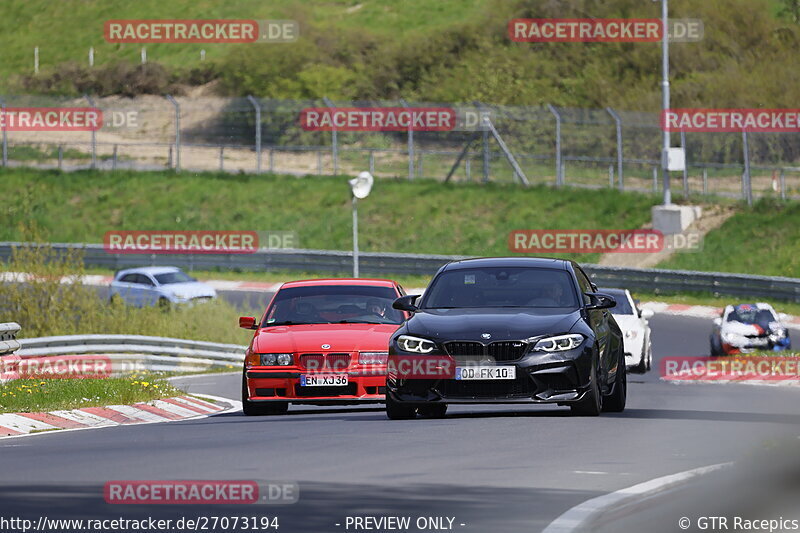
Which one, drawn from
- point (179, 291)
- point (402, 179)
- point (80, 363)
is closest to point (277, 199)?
point (402, 179)

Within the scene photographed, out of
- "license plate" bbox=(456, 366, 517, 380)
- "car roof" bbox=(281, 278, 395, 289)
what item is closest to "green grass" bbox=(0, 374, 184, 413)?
"car roof" bbox=(281, 278, 395, 289)

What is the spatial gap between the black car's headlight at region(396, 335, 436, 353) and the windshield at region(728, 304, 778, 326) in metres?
17.9

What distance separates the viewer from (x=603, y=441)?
13.1 meters

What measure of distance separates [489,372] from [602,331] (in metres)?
1.76

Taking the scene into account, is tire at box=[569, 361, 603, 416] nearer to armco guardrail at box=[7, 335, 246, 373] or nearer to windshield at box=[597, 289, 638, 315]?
armco guardrail at box=[7, 335, 246, 373]

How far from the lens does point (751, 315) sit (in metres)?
32.0

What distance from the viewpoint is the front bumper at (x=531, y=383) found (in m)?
14.5

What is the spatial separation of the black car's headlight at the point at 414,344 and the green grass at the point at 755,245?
30.8 metres

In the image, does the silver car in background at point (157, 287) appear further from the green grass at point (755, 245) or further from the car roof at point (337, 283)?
the car roof at point (337, 283)

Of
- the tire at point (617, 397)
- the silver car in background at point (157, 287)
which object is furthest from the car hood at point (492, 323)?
the silver car in background at point (157, 287)

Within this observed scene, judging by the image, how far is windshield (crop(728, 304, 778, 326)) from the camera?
31.7 metres

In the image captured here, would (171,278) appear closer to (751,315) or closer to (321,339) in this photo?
(751,315)

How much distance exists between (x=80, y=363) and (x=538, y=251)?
26.1 metres

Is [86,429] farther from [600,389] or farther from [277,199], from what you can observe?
[277,199]
